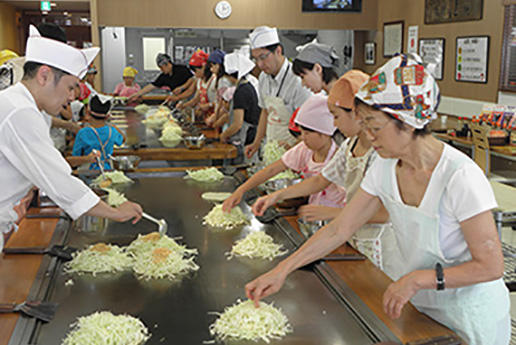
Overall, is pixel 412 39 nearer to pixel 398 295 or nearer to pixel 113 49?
pixel 113 49

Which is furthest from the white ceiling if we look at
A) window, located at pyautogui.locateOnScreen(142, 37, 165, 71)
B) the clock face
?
the clock face

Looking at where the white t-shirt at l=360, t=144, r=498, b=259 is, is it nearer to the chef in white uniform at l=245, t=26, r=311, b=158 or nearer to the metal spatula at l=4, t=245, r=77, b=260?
the metal spatula at l=4, t=245, r=77, b=260

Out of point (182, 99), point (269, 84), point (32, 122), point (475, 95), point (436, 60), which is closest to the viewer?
point (32, 122)

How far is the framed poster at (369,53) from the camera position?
389 inches

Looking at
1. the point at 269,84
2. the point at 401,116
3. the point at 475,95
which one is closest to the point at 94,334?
the point at 401,116

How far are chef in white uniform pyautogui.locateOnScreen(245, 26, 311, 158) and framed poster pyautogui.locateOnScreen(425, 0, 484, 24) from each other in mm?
3992

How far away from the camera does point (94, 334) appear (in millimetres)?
1452

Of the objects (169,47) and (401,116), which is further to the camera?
(169,47)

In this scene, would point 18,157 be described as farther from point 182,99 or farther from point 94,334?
point 182,99

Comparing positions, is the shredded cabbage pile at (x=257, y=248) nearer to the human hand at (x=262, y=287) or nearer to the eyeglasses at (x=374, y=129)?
the human hand at (x=262, y=287)

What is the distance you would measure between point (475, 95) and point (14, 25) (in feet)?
30.9

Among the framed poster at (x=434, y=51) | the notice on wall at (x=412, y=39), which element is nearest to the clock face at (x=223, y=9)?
the notice on wall at (x=412, y=39)

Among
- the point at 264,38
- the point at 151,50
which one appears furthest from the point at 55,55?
the point at 151,50

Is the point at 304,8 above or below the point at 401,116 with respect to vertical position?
above
